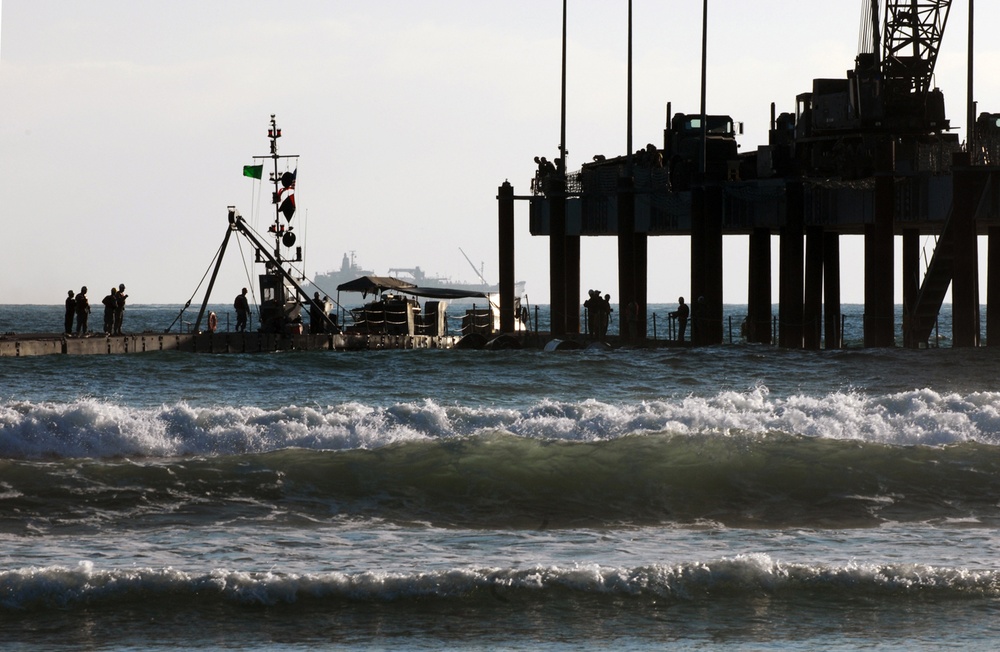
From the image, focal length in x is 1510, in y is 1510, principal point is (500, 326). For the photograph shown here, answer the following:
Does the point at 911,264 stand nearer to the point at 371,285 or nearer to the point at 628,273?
the point at 628,273

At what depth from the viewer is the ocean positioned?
43.2 feet

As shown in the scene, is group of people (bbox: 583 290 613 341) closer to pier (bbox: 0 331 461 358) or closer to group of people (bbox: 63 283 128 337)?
pier (bbox: 0 331 461 358)

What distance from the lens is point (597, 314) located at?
4972 centimetres

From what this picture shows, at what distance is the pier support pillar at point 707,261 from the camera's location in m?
45.4

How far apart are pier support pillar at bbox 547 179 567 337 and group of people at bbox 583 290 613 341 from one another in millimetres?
997

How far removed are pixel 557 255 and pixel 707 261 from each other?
7.01 m

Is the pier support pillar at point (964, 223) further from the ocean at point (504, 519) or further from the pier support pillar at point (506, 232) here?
the pier support pillar at point (506, 232)

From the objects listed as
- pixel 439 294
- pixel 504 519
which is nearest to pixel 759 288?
pixel 439 294

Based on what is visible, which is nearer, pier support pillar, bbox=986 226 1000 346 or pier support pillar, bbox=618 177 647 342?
pier support pillar, bbox=986 226 1000 346

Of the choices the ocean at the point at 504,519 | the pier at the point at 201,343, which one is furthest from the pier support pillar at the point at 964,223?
the pier at the point at 201,343

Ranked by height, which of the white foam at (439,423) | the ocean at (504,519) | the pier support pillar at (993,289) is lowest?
the ocean at (504,519)

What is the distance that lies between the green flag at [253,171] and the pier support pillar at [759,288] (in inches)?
665

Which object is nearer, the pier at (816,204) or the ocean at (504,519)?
the ocean at (504,519)

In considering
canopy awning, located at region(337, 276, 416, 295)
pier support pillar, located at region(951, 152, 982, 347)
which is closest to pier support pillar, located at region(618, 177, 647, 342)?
pier support pillar, located at region(951, 152, 982, 347)
